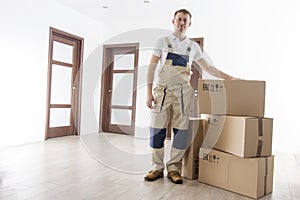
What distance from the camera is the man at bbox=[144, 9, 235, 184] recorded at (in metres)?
2.16

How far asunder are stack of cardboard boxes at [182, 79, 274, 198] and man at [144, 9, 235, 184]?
0.12 metres

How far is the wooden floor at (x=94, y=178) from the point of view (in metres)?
1.83

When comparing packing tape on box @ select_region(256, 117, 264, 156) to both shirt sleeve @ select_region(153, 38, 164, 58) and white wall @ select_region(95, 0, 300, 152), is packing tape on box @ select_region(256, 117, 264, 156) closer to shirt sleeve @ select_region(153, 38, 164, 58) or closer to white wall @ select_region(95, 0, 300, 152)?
shirt sleeve @ select_region(153, 38, 164, 58)

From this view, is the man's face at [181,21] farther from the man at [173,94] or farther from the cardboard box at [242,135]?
the cardboard box at [242,135]

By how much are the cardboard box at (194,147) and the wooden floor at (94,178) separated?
0.32 ft

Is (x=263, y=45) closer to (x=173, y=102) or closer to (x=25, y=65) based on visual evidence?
(x=173, y=102)

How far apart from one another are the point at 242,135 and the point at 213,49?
8.92ft

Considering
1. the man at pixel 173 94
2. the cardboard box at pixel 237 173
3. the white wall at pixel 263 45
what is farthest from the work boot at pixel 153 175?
the white wall at pixel 263 45

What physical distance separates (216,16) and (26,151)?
349 cm

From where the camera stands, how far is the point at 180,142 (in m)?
2.20

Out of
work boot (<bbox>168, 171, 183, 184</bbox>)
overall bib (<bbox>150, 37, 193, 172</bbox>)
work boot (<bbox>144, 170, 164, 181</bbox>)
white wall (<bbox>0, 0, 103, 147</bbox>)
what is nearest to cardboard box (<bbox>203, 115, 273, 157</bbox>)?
overall bib (<bbox>150, 37, 193, 172</bbox>)

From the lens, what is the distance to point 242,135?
1860 millimetres

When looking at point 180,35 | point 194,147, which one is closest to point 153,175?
point 194,147

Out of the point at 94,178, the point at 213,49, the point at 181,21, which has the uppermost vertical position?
the point at 213,49
